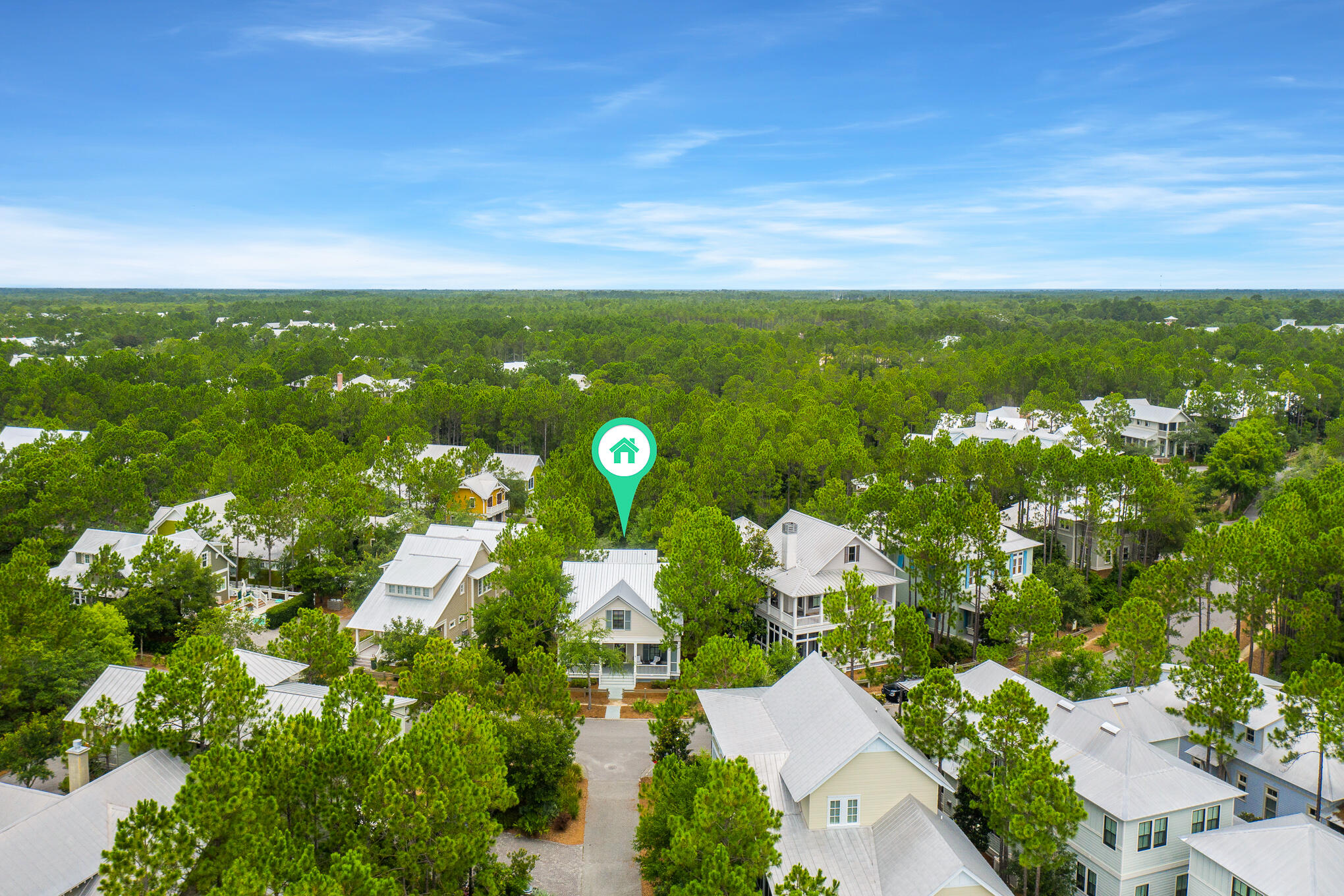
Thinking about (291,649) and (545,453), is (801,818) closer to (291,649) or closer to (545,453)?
(291,649)

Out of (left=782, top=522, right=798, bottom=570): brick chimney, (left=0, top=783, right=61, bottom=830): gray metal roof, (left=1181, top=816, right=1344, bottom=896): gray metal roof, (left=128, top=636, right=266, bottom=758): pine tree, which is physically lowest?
(left=1181, top=816, right=1344, bottom=896): gray metal roof

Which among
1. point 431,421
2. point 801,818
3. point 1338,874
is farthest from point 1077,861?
point 431,421

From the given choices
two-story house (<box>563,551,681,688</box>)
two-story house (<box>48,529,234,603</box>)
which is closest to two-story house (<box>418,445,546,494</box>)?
two-story house (<box>48,529,234,603</box>)

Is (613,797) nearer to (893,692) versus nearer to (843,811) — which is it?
(843,811)

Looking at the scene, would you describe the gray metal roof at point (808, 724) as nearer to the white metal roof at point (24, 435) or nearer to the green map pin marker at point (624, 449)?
the green map pin marker at point (624, 449)

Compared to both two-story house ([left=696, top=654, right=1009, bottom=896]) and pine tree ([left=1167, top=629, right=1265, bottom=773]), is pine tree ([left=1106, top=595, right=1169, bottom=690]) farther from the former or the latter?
two-story house ([left=696, top=654, right=1009, bottom=896])

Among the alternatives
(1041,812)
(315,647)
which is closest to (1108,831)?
(1041,812)

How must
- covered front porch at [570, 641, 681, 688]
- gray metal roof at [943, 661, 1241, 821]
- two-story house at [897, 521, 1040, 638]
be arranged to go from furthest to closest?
two-story house at [897, 521, 1040, 638]
covered front porch at [570, 641, 681, 688]
gray metal roof at [943, 661, 1241, 821]

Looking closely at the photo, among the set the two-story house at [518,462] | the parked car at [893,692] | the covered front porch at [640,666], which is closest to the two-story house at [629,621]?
the covered front porch at [640,666]
